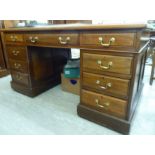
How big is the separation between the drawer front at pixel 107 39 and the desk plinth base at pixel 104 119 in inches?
23.2

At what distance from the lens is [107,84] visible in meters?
1.10

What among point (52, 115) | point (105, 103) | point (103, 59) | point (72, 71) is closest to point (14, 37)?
point (72, 71)

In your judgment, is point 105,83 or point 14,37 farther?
point 14,37

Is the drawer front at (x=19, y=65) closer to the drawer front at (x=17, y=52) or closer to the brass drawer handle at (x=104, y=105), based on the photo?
the drawer front at (x=17, y=52)

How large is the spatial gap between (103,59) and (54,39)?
492 mm

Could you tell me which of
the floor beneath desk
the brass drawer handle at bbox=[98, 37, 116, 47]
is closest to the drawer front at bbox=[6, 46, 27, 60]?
the floor beneath desk

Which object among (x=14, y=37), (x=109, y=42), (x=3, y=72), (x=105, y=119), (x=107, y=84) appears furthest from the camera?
(x=3, y=72)

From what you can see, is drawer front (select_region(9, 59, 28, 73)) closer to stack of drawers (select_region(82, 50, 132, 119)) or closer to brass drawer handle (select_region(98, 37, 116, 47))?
stack of drawers (select_region(82, 50, 132, 119))

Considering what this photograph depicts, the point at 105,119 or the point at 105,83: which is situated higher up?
the point at 105,83

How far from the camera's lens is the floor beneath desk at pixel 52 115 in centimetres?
121

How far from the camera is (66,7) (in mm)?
1417

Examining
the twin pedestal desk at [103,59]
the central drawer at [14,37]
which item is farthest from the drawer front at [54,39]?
the central drawer at [14,37]

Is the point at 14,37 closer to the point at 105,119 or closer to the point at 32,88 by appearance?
the point at 32,88

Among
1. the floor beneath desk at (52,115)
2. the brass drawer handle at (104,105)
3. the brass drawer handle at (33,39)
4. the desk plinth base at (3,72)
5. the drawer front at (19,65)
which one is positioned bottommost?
the floor beneath desk at (52,115)
